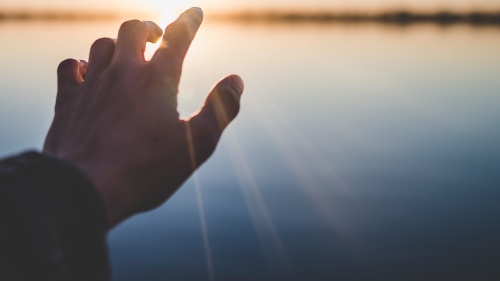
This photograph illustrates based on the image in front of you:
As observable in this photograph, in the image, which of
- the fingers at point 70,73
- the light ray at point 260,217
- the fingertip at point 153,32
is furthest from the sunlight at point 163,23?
the light ray at point 260,217

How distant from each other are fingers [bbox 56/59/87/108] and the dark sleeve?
0.54 meters

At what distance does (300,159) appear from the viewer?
327 inches

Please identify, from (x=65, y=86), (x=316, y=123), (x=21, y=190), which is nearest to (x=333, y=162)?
(x=316, y=123)

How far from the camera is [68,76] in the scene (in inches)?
59.8

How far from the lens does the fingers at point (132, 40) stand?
135 centimetres

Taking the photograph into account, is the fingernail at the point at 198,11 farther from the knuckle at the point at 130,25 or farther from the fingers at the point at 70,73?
the fingers at the point at 70,73

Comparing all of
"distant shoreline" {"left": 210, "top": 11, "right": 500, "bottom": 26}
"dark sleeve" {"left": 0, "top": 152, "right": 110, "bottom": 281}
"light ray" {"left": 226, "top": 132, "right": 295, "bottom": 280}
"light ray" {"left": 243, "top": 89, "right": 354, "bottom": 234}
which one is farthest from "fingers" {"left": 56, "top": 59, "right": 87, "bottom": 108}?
"distant shoreline" {"left": 210, "top": 11, "right": 500, "bottom": 26}

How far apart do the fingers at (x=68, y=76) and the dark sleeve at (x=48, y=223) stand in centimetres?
54

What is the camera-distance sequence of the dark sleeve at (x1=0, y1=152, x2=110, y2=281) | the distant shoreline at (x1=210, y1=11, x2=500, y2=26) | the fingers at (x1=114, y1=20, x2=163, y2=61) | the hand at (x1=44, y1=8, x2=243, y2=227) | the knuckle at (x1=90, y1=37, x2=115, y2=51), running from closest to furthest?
1. the dark sleeve at (x1=0, y1=152, x2=110, y2=281)
2. the hand at (x1=44, y1=8, x2=243, y2=227)
3. the fingers at (x1=114, y1=20, x2=163, y2=61)
4. the knuckle at (x1=90, y1=37, x2=115, y2=51)
5. the distant shoreline at (x1=210, y1=11, x2=500, y2=26)

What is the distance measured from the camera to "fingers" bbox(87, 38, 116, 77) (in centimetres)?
143

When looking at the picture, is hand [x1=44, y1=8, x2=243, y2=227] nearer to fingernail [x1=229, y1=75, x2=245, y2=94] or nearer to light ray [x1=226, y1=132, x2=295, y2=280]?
fingernail [x1=229, y1=75, x2=245, y2=94]

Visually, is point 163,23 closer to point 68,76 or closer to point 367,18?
point 68,76

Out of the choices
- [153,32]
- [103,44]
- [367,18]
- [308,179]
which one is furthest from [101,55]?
[367,18]

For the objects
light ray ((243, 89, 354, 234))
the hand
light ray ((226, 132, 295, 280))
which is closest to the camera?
the hand
